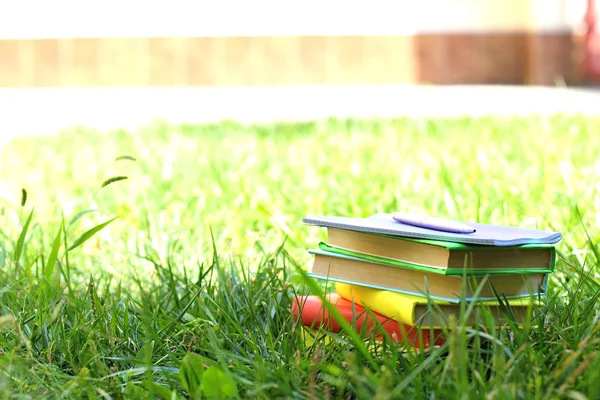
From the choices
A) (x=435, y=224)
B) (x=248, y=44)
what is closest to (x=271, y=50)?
(x=248, y=44)

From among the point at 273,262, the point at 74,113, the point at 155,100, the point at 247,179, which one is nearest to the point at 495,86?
the point at 155,100

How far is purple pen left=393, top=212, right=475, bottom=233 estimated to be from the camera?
1.45 meters

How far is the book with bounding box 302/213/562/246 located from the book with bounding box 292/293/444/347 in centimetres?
12

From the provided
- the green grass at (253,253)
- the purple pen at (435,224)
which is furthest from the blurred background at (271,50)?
the purple pen at (435,224)

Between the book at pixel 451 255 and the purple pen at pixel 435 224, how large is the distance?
4cm

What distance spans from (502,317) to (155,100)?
6694mm

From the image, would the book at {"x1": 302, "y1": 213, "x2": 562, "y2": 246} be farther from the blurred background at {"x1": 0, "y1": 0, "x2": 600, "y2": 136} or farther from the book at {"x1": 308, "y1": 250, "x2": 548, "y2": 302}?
the blurred background at {"x1": 0, "y1": 0, "x2": 600, "y2": 136}

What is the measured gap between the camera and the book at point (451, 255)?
4.58 ft

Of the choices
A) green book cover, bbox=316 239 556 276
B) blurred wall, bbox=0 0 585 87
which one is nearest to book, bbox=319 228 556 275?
green book cover, bbox=316 239 556 276

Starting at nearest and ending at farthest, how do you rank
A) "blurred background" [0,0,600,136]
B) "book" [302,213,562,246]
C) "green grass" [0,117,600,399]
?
"green grass" [0,117,600,399] → "book" [302,213,562,246] → "blurred background" [0,0,600,136]

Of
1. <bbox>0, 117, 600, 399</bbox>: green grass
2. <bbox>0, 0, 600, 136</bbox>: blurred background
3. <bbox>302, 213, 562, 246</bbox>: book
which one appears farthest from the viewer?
<bbox>0, 0, 600, 136</bbox>: blurred background

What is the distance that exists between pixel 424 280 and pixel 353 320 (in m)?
0.12

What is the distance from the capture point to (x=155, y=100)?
787cm

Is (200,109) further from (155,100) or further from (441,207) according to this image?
(441,207)
